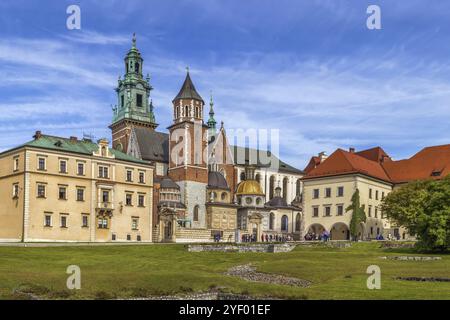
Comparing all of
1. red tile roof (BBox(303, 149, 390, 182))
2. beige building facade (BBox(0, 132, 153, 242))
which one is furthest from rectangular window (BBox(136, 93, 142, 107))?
red tile roof (BBox(303, 149, 390, 182))

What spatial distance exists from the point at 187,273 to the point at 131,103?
8547 centimetres

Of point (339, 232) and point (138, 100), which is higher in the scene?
point (138, 100)

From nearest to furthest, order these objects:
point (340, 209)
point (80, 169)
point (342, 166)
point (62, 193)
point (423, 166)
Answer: point (62, 193) < point (80, 169) < point (340, 209) < point (342, 166) < point (423, 166)

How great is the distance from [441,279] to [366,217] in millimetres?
51164

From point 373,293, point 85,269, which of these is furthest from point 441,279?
point 85,269

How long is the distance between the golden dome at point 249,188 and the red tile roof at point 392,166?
16.9m

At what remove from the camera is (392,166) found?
92.9 m

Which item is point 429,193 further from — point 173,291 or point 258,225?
point 258,225

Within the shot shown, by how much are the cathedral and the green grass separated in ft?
97.7

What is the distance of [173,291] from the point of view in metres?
27.8

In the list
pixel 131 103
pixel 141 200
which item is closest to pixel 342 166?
pixel 141 200

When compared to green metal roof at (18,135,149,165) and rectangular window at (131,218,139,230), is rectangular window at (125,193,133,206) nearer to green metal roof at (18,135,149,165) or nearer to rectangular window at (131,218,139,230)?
rectangular window at (131,218,139,230)

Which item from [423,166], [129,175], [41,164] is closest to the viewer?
[41,164]

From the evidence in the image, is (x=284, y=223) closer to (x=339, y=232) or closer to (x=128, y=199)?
(x=339, y=232)
